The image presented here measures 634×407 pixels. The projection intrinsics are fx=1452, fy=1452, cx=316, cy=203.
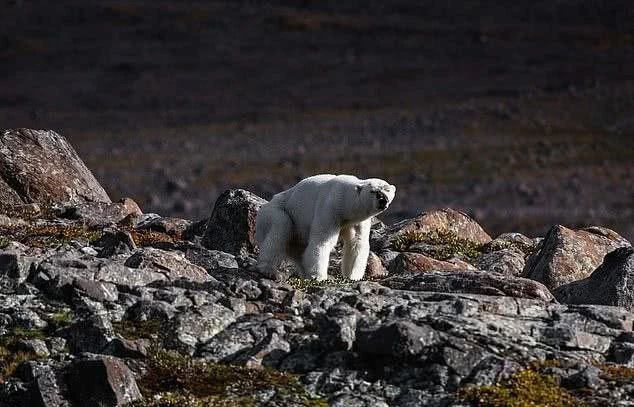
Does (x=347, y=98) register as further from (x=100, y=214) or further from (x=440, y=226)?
(x=440, y=226)

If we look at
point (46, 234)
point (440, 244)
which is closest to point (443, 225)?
point (440, 244)

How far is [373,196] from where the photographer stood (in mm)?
24094

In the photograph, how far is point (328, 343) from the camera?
62.6ft

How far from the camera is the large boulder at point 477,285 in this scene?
71.0 ft

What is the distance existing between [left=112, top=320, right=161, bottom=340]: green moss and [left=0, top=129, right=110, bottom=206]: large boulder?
13566 mm

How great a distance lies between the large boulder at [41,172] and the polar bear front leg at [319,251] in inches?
410

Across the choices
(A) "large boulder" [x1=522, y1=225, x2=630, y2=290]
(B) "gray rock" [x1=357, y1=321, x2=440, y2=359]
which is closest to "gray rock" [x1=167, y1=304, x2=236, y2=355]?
(B) "gray rock" [x1=357, y1=321, x2=440, y2=359]

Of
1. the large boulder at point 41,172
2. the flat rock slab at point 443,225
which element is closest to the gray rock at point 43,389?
the flat rock slab at point 443,225

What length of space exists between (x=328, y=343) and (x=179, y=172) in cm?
7324

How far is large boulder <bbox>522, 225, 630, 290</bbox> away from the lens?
26641 mm

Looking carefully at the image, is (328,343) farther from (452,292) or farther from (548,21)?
(548,21)

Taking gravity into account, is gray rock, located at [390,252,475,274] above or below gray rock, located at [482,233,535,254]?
above

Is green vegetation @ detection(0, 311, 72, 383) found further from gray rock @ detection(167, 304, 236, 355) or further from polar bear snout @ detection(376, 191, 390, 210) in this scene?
polar bear snout @ detection(376, 191, 390, 210)

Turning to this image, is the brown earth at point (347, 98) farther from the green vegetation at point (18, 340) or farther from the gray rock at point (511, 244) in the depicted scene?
the green vegetation at point (18, 340)
